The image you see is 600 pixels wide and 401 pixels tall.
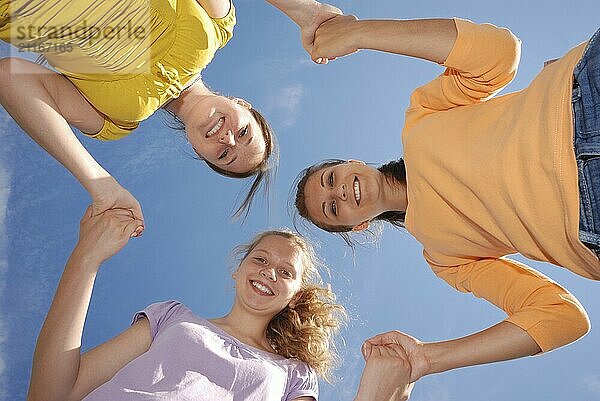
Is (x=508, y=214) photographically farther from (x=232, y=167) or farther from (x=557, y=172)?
(x=232, y=167)

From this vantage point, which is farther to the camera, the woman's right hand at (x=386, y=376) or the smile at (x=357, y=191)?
the smile at (x=357, y=191)

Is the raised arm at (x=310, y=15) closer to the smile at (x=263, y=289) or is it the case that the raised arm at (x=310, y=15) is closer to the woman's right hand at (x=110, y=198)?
the woman's right hand at (x=110, y=198)

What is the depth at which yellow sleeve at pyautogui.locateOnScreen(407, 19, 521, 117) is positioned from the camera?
3.11 feet

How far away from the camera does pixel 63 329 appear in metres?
1.12

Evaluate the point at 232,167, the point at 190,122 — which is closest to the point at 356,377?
the point at 232,167

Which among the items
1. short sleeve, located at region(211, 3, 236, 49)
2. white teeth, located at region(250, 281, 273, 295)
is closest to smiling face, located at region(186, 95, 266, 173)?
short sleeve, located at region(211, 3, 236, 49)

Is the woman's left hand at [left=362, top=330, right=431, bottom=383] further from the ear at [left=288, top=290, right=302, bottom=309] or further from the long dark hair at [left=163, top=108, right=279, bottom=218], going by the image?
the long dark hair at [left=163, top=108, right=279, bottom=218]

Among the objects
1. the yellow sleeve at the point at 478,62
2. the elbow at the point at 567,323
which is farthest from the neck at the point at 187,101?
the elbow at the point at 567,323

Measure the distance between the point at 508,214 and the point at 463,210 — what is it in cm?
9

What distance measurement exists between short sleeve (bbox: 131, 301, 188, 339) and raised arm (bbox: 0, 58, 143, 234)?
0.28m

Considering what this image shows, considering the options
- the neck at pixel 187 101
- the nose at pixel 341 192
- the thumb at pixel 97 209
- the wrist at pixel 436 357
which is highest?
the neck at pixel 187 101

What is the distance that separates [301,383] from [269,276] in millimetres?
221

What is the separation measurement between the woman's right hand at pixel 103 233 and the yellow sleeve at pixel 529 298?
535 millimetres

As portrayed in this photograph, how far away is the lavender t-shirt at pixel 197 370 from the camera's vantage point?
1.12 metres
